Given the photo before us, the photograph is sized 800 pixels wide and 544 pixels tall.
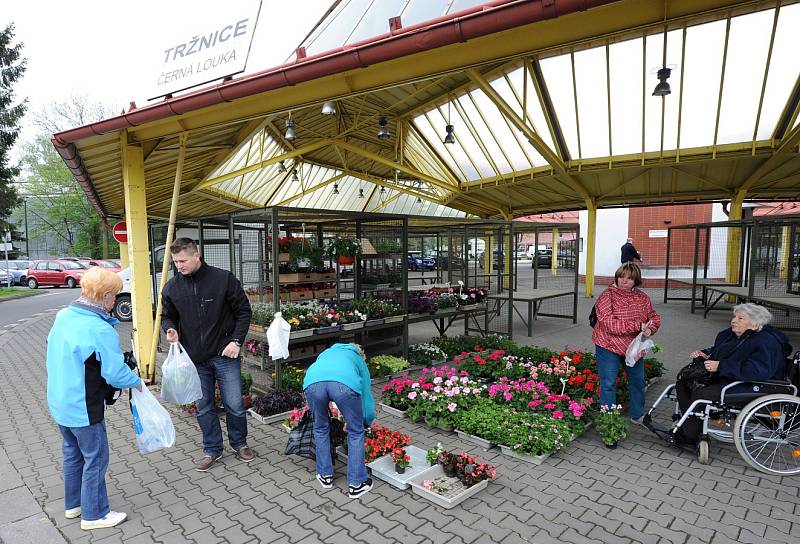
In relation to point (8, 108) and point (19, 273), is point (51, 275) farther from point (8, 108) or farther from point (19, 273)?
point (8, 108)

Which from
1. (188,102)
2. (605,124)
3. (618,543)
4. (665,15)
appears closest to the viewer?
(618,543)

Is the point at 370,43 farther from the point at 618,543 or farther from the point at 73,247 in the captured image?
the point at 73,247

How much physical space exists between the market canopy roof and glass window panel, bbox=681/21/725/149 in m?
0.03

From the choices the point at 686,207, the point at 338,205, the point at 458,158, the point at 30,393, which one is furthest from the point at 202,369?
the point at 338,205

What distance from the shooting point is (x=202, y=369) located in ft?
12.9

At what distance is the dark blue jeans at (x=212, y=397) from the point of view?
3.94 m

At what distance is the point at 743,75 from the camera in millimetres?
9758

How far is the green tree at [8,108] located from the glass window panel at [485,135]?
64.0ft

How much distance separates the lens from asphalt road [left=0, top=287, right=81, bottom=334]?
13.1 meters

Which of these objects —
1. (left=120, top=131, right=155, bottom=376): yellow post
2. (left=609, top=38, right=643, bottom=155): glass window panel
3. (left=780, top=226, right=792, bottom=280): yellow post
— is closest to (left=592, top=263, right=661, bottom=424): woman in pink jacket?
(left=120, top=131, right=155, bottom=376): yellow post

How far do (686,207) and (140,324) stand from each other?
74.6 feet

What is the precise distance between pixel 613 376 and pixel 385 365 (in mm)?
3302

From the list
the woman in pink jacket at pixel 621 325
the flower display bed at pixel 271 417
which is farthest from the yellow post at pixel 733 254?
the flower display bed at pixel 271 417

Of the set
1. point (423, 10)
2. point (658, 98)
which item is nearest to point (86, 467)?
point (423, 10)
